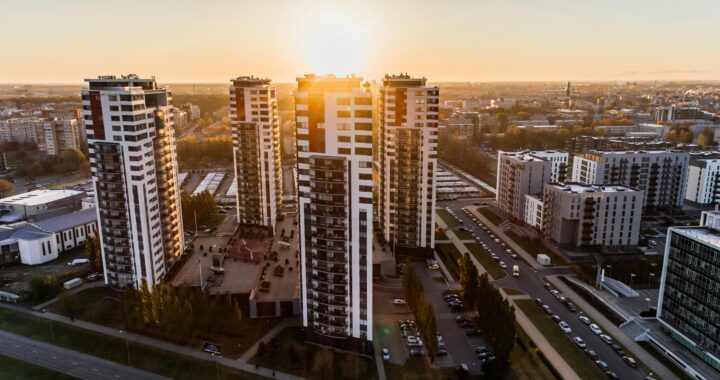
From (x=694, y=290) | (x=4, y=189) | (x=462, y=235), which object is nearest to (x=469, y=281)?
(x=694, y=290)

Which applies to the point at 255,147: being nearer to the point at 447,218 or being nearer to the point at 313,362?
the point at 313,362

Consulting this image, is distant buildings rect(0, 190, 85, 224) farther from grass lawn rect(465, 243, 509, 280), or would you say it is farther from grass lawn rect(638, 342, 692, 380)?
grass lawn rect(638, 342, 692, 380)

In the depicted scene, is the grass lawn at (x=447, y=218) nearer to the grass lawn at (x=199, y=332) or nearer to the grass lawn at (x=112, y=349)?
the grass lawn at (x=199, y=332)

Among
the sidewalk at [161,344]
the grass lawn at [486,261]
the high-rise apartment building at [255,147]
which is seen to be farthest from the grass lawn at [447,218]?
the sidewalk at [161,344]

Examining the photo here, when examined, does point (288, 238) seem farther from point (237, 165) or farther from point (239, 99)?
point (239, 99)

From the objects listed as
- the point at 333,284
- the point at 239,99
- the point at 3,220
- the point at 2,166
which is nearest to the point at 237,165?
the point at 239,99

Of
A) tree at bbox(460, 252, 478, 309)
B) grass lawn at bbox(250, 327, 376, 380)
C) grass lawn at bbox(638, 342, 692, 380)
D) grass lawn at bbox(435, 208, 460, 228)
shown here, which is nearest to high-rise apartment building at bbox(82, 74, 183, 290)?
grass lawn at bbox(250, 327, 376, 380)
